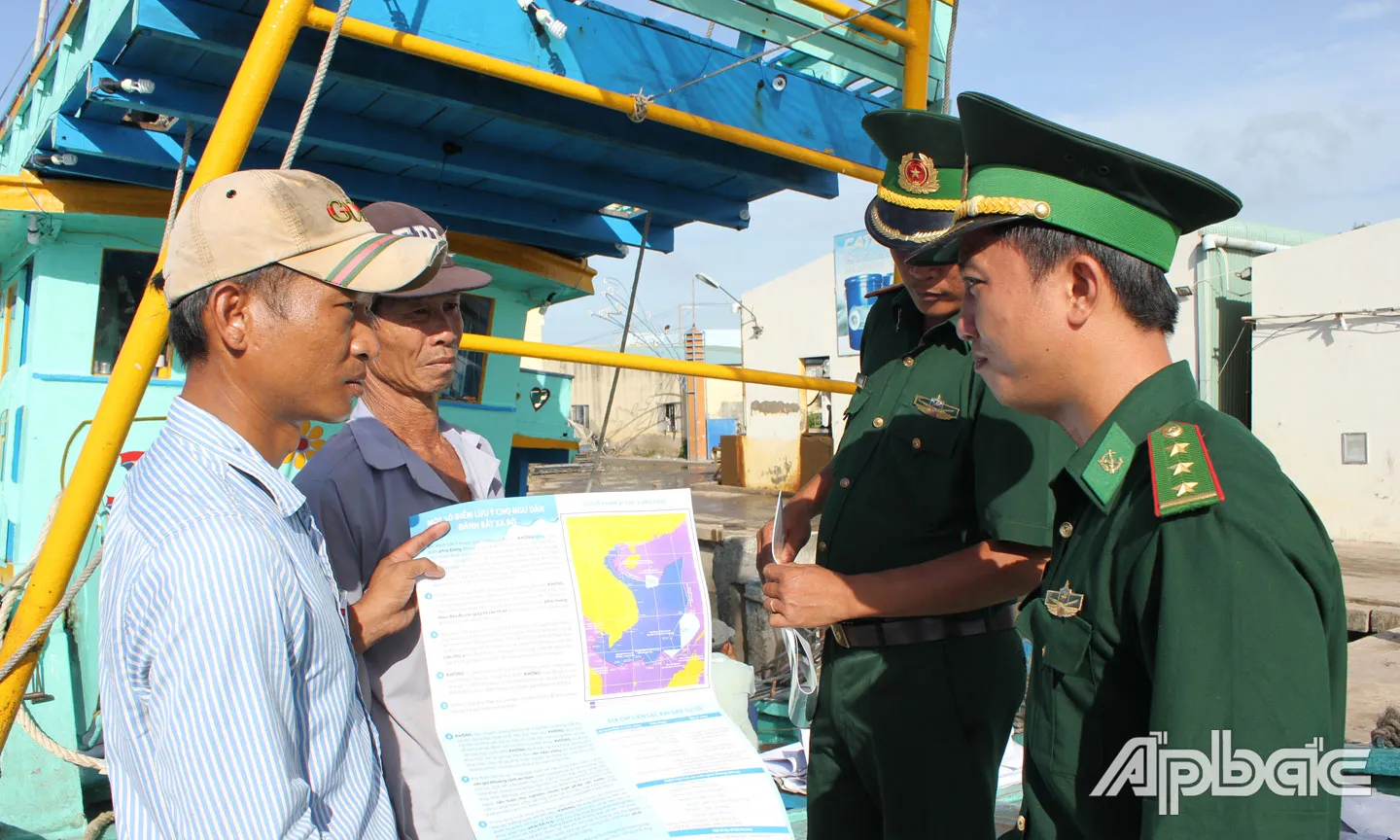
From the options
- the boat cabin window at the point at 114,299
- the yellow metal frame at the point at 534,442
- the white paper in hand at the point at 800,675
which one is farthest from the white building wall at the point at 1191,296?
the boat cabin window at the point at 114,299

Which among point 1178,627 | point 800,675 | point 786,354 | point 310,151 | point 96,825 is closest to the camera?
point 1178,627

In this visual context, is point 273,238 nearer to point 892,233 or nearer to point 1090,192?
point 1090,192

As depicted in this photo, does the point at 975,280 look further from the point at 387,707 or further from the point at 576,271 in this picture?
the point at 576,271

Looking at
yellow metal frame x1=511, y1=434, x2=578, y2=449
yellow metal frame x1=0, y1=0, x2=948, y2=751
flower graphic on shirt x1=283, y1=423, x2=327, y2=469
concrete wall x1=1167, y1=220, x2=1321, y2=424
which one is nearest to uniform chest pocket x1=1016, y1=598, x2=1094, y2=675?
yellow metal frame x1=0, y1=0, x2=948, y2=751

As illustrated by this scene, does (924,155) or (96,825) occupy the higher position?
(924,155)

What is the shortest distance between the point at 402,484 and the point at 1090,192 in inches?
54.0

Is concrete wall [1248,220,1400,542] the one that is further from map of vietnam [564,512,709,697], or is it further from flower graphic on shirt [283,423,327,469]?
map of vietnam [564,512,709,697]

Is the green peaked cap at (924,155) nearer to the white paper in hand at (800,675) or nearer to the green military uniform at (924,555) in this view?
the green military uniform at (924,555)

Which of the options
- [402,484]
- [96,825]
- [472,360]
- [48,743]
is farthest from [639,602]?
[472,360]

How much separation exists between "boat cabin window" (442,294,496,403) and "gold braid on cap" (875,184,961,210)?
4.64 m

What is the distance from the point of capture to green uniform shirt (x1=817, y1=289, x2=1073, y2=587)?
2021mm

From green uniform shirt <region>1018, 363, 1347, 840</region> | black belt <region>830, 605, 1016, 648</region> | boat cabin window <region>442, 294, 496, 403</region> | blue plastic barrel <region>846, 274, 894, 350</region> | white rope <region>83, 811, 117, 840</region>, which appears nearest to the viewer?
green uniform shirt <region>1018, 363, 1347, 840</region>

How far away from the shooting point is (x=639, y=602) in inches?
67.6

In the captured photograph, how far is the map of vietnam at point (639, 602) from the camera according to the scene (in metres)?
1.67
